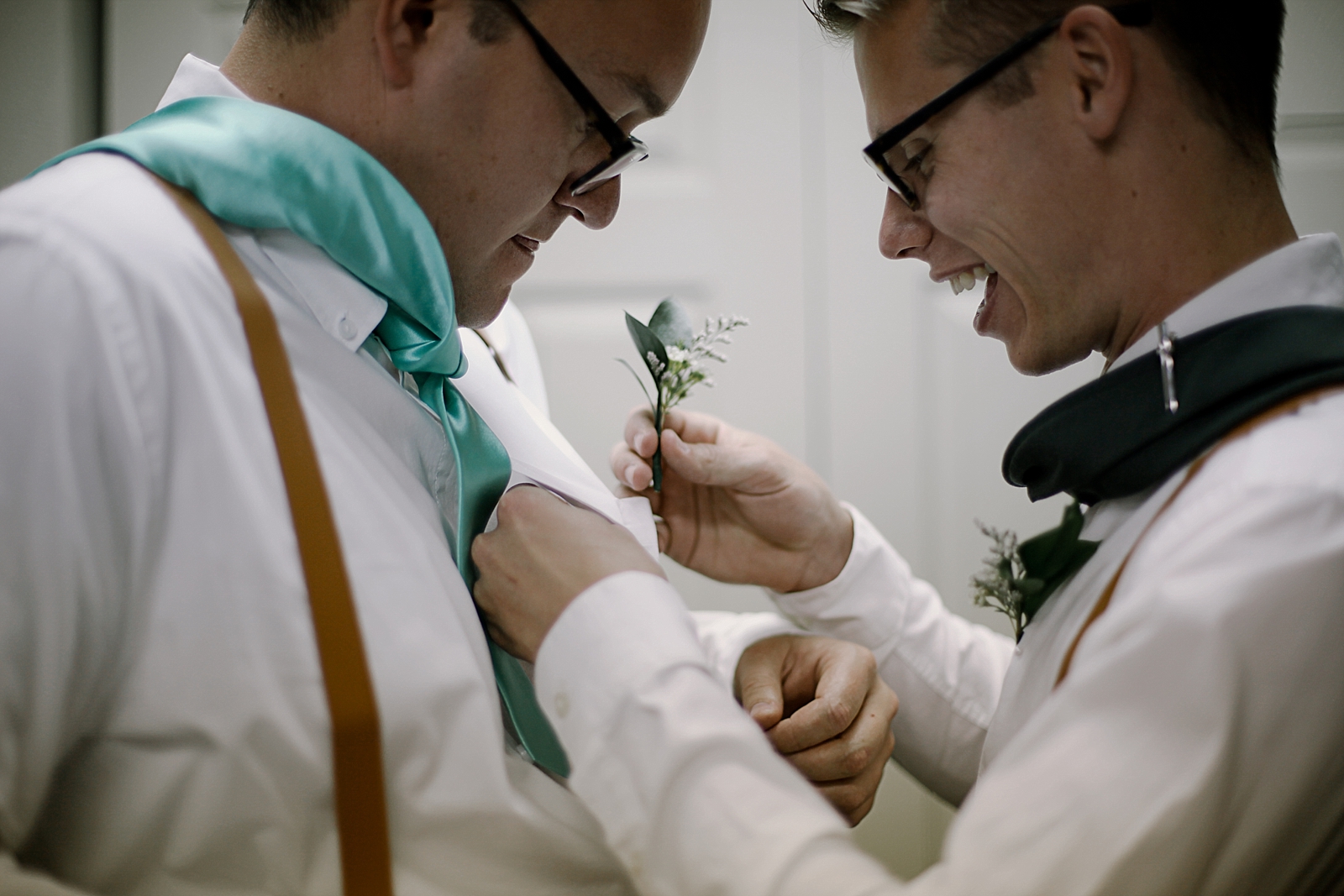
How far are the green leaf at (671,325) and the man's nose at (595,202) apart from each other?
18cm

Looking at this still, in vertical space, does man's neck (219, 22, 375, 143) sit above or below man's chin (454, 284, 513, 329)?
above

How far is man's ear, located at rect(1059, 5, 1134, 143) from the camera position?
3.24 feet

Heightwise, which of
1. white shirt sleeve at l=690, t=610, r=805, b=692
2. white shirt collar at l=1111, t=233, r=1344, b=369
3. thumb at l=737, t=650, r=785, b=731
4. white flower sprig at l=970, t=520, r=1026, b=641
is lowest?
white shirt sleeve at l=690, t=610, r=805, b=692

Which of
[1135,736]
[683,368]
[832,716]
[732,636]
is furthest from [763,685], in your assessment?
[1135,736]

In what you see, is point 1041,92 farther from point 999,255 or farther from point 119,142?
point 119,142

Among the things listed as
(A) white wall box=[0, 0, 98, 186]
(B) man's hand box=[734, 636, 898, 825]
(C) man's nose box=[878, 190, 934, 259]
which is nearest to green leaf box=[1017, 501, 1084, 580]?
(B) man's hand box=[734, 636, 898, 825]

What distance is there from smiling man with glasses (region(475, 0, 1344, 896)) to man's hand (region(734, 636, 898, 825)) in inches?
8.6

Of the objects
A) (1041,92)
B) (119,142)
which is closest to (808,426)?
(1041,92)

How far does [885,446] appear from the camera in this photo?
2320 millimetres

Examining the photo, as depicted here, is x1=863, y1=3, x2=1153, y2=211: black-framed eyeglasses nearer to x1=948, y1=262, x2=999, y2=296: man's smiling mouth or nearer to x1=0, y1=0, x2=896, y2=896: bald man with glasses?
x1=948, y1=262, x2=999, y2=296: man's smiling mouth

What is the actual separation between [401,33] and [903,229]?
74 cm

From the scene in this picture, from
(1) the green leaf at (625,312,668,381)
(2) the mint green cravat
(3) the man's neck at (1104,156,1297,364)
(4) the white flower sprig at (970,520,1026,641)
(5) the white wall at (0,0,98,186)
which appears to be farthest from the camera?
(5) the white wall at (0,0,98,186)

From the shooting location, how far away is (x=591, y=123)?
118 centimetres

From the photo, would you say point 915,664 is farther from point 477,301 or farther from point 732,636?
point 477,301
